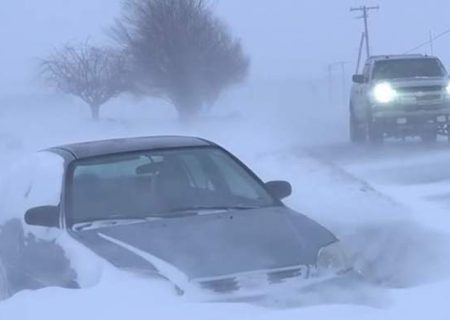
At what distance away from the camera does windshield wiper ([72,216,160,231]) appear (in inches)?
243

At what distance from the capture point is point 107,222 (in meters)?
6.22

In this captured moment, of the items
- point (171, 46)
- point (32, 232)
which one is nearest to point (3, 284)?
point (32, 232)

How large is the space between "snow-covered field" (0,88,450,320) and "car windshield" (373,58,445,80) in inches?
59.8

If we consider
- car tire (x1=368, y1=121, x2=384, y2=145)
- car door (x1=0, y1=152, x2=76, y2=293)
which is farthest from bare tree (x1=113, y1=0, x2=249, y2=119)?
car door (x1=0, y1=152, x2=76, y2=293)

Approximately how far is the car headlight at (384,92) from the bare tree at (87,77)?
40.5 meters

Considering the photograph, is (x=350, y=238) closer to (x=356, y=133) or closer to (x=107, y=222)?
(x=107, y=222)

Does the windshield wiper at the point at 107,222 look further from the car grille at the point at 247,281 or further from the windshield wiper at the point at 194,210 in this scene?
the car grille at the point at 247,281

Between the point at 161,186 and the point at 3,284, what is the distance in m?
1.35

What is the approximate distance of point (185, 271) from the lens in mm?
5281

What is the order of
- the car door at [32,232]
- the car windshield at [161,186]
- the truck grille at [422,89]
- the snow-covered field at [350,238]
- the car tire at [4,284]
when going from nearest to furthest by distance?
the snow-covered field at [350,238], the car door at [32,232], the car windshield at [161,186], the car tire at [4,284], the truck grille at [422,89]

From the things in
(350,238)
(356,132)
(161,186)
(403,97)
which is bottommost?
(356,132)

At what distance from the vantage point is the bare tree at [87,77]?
62.9m

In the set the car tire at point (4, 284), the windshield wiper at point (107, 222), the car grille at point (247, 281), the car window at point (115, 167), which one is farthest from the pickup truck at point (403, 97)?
the car grille at point (247, 281)

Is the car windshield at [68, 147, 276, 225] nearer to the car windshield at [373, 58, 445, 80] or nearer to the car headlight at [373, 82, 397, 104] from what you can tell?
the car headlight at [373, 82, 397, 104]
